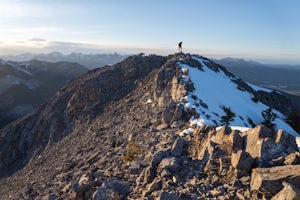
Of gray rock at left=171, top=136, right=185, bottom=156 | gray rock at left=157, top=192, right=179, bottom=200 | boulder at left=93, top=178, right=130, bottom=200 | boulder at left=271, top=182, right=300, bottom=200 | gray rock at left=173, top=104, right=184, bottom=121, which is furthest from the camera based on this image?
gray rock at left=173, top=104, right=184, bottom=121

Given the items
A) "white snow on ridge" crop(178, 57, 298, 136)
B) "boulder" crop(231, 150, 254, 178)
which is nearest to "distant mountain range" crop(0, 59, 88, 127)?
"white snow on ridge" crop(178, 57, 298, 136)

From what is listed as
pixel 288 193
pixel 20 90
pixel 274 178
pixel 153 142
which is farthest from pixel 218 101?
pixel 20 90

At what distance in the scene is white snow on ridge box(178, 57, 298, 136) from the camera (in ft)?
87.1

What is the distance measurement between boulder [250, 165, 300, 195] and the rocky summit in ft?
0.11

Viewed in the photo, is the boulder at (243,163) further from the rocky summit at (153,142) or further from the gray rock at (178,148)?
the gray rock at (178,148)

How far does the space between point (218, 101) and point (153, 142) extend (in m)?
14.6

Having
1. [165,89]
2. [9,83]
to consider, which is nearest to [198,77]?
[165,89]

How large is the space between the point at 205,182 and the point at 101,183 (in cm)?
554

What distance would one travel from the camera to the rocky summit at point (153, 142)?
42.8 ft

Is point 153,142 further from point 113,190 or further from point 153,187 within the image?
point 153,187

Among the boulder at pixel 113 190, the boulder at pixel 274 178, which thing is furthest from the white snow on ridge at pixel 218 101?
the boulder at pixel 274 178

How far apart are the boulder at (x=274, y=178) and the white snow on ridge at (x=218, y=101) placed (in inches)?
416

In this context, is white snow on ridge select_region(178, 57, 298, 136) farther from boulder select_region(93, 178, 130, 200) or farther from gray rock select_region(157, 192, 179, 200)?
gray rock select_region(157, 192, 179, 200)

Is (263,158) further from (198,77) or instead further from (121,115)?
(198,77)
